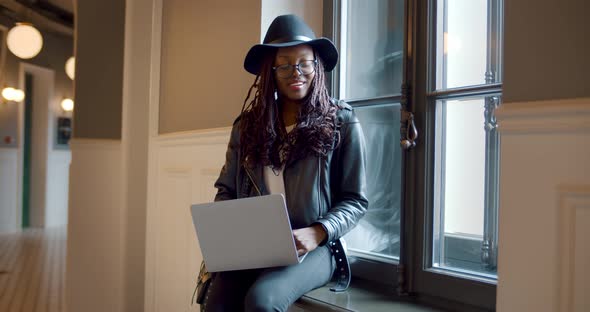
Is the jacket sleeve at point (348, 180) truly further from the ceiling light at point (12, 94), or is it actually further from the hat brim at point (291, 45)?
the ceiling light at point (12, 94)

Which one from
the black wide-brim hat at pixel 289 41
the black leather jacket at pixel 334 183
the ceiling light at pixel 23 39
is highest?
the ceiling light at pixel 23 39

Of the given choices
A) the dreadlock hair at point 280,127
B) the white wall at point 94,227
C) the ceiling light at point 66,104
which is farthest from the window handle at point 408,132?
the ceiling light at point 66,104

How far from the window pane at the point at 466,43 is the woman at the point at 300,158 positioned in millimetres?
374

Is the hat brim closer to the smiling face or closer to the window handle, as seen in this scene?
the smiling face

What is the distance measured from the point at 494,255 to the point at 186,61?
1.94 meters

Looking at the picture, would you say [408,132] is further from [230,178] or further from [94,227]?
[94,227]

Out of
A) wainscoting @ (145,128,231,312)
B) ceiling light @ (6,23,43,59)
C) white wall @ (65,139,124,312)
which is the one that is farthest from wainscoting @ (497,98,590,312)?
ceiling light @ (6,23,43,59)

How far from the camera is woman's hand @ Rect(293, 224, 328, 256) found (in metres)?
1.52

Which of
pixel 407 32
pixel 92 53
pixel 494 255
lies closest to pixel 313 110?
pixel 407 32

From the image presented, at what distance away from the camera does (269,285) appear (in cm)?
146

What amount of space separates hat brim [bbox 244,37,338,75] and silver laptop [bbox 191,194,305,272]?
1.96 ft

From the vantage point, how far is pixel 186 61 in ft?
9.07

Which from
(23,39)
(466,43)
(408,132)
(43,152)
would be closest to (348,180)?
(408,132)

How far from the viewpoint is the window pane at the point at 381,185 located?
6.22 feet
